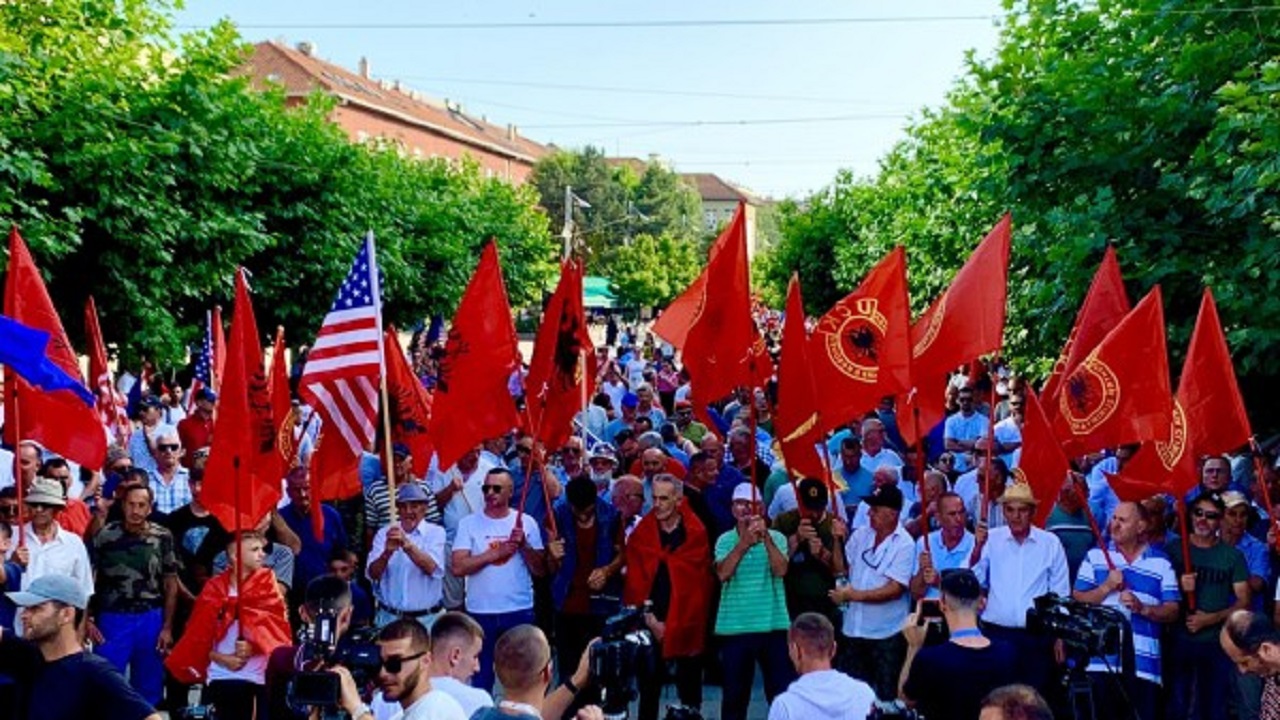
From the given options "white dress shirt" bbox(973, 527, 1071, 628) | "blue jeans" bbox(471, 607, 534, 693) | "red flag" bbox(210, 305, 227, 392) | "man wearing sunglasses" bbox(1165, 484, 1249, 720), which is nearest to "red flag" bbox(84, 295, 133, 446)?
"red flag" bbox(210, 305, 227, 392)

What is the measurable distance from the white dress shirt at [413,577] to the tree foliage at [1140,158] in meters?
5.85

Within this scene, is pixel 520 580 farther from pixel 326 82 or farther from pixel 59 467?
pixel 326 82

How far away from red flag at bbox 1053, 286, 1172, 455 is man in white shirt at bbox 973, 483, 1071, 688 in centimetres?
90

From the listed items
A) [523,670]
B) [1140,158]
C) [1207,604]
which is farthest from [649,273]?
[523,670]

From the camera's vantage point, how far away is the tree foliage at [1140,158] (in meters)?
11.8

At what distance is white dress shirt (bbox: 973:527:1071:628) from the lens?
8344 mm

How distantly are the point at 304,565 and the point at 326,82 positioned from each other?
64.0 m

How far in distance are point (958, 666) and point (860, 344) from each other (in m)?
3.54

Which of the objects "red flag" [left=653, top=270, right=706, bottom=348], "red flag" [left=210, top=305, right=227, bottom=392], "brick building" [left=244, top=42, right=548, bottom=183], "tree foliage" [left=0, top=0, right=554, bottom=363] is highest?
"brick building" [left=244, top=42, right=548, bottom=183]

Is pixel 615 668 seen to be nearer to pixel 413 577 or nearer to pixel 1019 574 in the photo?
pixel 1019 574

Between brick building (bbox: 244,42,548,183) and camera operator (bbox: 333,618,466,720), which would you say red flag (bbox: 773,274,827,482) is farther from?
brick building (bbox: 244,42,548,183)

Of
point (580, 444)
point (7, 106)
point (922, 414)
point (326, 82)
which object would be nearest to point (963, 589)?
point (922, 414)

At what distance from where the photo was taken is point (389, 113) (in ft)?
250

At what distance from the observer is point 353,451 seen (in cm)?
955
